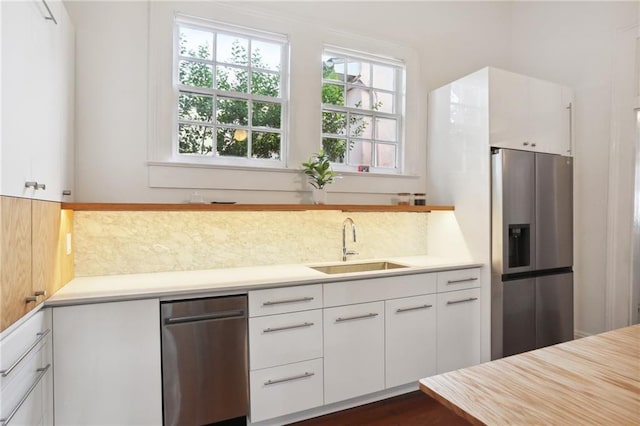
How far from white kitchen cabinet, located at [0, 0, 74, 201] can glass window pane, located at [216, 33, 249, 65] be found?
963 mm

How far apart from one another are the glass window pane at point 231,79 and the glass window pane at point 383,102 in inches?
48.0

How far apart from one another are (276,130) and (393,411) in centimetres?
223

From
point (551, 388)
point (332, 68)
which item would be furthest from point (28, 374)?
point (332, 68)

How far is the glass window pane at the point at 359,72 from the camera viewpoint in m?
3.39

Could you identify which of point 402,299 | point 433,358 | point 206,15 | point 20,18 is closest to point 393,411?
point 433,358

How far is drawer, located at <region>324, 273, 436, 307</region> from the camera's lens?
7.80 ft

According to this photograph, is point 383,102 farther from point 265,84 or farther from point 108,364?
point 108,364

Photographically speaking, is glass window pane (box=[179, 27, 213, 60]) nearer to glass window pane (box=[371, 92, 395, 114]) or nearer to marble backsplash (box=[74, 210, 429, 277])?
marble backsplash (box=[74, 210, 429, 277])

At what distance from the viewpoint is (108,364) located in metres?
1.88

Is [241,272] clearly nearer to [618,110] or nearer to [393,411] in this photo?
[393,411]

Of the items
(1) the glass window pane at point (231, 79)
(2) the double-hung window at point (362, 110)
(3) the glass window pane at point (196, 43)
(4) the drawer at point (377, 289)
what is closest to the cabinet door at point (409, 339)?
(4) the drawer at point (377, 289)

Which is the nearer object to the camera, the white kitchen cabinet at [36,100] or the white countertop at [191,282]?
the white kitchen cabinet at [36,100]

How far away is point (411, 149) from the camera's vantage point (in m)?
3.51

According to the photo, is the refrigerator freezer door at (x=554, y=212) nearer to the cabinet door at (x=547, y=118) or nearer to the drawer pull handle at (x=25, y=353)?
the cabinet door at (x=547, y=118)
